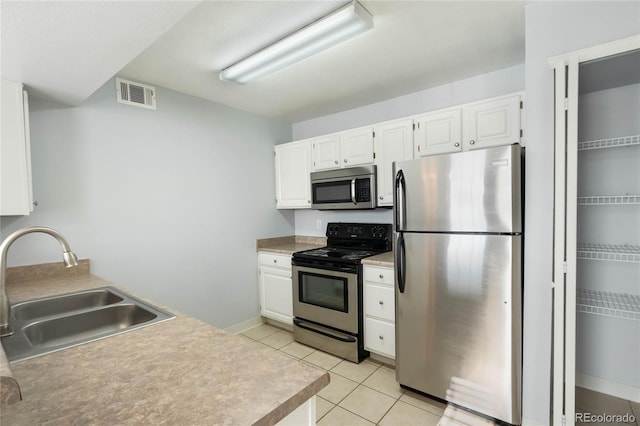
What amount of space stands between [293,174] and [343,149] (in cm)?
75

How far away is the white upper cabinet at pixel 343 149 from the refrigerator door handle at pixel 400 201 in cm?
84

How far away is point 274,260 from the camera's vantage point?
133 inches

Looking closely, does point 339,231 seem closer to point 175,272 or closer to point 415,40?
point 175,272

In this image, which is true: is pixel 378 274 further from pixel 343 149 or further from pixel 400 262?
pixel 343 149

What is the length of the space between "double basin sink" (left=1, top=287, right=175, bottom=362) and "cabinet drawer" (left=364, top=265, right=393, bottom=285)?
1.69m

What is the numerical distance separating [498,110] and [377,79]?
3.36ft

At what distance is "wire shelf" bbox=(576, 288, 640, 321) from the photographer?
63.6 inches

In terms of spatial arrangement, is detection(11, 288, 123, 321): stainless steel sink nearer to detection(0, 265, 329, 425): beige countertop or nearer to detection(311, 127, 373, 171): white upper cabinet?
detection(0, 265, 329, 425): beige countertop

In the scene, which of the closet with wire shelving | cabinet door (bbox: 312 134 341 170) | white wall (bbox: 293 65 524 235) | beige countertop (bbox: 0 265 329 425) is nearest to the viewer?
beige countertop (bbox: 0 265 329 425)

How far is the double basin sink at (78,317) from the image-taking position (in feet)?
4.16

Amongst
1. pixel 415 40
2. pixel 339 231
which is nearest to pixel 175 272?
pixel 339 231

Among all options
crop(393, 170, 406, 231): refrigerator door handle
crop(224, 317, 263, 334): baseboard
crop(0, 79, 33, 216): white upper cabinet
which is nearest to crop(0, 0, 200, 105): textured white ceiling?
crop(0, 79, 33, 216): white upper cabinet

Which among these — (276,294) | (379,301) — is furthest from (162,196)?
(379,301)

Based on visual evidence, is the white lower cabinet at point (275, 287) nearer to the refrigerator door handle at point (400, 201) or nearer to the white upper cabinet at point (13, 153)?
the refrigerator door handle at point (400, 201)
